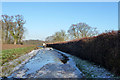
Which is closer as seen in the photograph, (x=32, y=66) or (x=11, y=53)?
(x=32, y=66)

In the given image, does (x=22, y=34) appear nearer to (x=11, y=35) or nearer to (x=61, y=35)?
(x=11, y=35)

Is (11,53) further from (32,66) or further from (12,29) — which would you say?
(12,29)

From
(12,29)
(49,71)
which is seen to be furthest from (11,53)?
(12,29)

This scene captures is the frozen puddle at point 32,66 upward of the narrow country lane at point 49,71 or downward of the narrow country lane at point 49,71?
downward

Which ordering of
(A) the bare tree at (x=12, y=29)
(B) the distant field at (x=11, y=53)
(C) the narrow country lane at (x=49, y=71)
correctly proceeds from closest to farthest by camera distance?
(C) the narrow country lane at (x=49, y=71) → (B) the distant field at (x=11, y=53) → (A) the bare tree at (x=12, y=29)

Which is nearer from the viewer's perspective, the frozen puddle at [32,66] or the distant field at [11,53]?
the frozen puddle at [32,66]

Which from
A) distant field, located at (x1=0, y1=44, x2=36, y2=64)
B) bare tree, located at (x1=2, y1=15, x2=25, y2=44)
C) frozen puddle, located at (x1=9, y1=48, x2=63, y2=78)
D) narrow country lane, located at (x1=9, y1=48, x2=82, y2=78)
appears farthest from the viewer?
bare tree, located at (x1=2, y1=15, x2=25, y2=44)

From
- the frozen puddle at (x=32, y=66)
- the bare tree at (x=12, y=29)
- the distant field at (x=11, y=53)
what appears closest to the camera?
the frozen puddle at (x=32, y=66)

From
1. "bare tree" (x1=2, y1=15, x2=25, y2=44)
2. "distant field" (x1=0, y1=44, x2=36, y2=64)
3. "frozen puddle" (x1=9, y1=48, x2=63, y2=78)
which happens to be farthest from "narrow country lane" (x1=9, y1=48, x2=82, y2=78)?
"bare tree" (x1=2, y1=15, x2=25, y2=44)

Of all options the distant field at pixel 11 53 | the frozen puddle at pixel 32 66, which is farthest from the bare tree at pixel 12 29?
the frozen puddle at pixel 32 66

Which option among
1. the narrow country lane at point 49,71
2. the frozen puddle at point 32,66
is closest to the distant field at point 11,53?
the frozen puddle at point 32,66

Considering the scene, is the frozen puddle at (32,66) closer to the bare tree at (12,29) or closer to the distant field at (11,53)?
the distant field at (11,53)

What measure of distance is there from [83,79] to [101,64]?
7.06 feet

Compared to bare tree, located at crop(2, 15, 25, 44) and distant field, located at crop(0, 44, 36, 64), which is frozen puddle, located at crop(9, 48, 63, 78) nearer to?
distant field, located at crop(0, 44, 36, 64)
